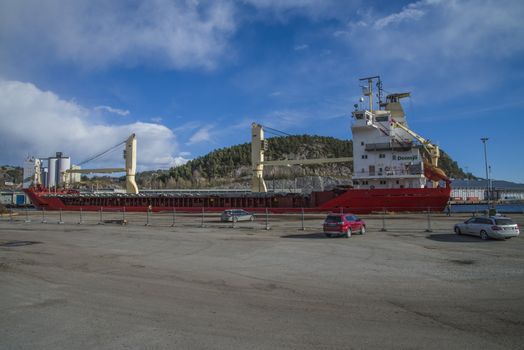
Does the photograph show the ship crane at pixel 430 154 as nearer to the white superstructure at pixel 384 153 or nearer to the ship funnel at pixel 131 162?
the white superstructure at pixel 384 153

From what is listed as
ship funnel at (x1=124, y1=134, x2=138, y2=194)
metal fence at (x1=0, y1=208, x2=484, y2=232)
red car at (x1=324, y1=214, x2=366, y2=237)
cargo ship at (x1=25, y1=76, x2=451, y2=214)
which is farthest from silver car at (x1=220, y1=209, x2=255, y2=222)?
ship funnel at (x1=124, y1=134, x2=138, y2=194)

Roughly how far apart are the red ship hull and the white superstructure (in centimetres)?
190

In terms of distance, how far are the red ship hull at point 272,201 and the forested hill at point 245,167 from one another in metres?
86.3

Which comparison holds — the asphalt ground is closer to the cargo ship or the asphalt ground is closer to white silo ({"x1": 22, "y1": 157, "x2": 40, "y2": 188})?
the cargo ship

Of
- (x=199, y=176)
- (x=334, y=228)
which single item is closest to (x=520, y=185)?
(x=199, y=176)

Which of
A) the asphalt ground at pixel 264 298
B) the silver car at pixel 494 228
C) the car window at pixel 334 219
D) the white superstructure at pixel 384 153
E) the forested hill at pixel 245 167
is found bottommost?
the asphalt ground at pixel 264 298

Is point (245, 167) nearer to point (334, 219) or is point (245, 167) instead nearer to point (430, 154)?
point (430, 154)

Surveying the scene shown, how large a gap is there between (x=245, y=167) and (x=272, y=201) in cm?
12555

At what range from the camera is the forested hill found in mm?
160500

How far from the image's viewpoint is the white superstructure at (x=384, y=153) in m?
38.2

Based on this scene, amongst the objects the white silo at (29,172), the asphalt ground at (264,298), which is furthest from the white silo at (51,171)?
the asphalt ground at (264,298)

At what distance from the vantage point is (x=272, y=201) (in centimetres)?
4512

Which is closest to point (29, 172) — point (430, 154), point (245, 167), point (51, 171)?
point (51, 171)

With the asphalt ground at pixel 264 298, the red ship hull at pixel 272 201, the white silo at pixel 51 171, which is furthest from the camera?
the white silo at pixel 51 171
